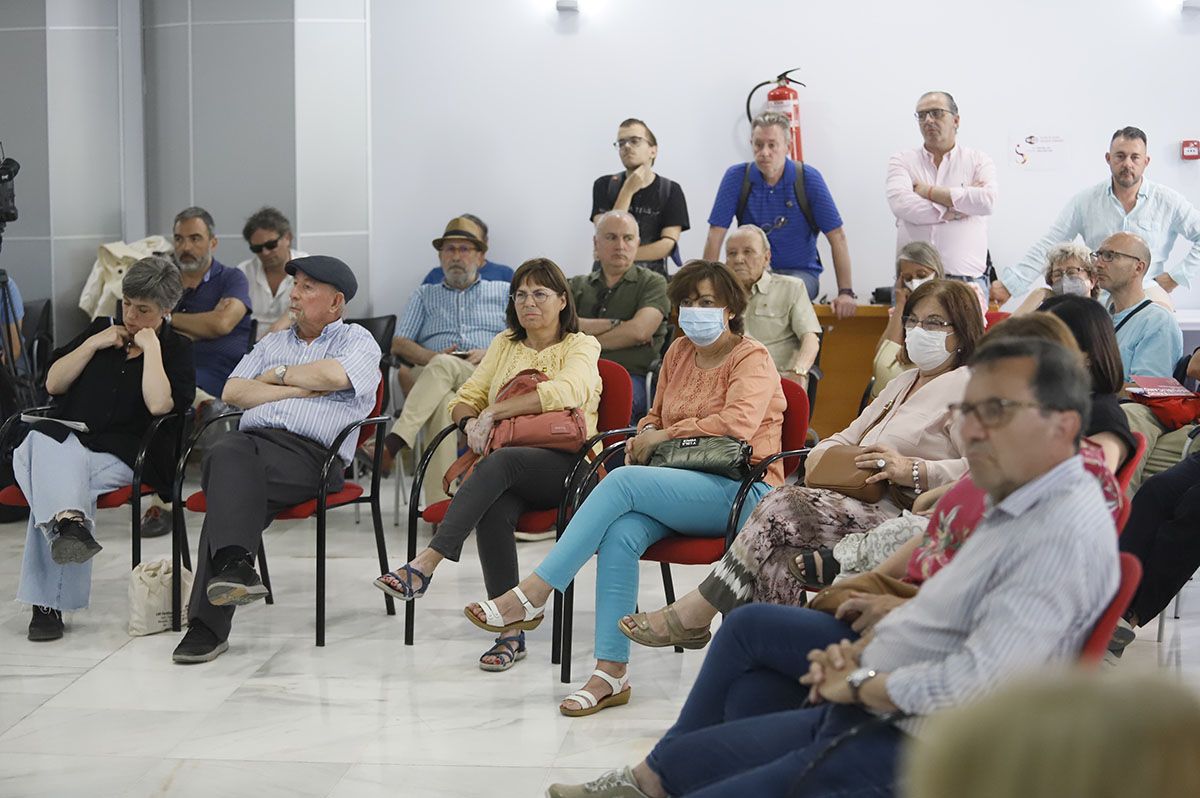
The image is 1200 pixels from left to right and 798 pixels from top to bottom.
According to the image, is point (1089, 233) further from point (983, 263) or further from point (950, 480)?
point (950, 480)

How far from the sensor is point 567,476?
13.9 feet

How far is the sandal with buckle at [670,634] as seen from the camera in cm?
353

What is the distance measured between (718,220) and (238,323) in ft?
7.63

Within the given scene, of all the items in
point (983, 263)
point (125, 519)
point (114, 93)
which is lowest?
point (125, 519)

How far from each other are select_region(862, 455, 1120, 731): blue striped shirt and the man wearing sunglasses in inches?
193

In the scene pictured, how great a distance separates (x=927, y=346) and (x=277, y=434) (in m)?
2.05

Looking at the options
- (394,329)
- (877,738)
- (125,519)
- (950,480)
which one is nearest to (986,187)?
(394,329)

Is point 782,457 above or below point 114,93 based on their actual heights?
below

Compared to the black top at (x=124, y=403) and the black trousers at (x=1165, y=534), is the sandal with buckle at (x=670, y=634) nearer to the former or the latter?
the black trousers at (x=1165, y=534)

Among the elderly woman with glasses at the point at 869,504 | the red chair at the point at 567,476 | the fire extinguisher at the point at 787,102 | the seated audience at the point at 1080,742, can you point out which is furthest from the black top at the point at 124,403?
the seated audience at the point at 1080,742

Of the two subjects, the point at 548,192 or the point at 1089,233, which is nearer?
the point at 1089,233

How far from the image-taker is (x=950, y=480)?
3.46 m

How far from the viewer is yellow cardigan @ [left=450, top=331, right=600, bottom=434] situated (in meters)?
4.36

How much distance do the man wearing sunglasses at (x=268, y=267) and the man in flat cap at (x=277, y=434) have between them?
2009 millimetres
